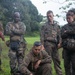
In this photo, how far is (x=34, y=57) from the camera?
24.7ft

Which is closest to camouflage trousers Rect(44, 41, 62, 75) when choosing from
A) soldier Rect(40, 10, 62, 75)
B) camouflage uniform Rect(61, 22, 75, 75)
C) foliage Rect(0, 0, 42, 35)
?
soldier Rect(40, 10, 62, 75)

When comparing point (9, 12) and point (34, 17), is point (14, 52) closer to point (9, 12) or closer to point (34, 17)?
point (9, 12)

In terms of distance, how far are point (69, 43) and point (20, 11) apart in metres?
39.1

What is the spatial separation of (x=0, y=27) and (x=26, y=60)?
9.85 feet

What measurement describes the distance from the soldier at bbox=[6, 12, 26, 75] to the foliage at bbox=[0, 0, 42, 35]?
23.1 meters

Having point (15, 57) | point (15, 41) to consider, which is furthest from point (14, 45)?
point (15, 57)

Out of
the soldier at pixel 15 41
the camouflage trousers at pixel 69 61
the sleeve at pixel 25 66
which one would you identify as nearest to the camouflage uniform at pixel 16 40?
the soldier at pixel 15 41

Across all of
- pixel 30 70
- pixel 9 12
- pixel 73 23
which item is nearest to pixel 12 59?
pixel 30 70

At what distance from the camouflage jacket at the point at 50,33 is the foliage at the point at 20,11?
23.8m

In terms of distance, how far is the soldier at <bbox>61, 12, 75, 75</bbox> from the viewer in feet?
24.2

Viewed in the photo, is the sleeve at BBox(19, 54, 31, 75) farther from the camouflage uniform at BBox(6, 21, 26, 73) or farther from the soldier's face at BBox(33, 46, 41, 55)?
the camouflage uniform at BBox(6, 21, 26, 73)

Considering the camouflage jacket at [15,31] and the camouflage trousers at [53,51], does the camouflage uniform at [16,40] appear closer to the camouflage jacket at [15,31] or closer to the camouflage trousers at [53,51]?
the camouflage jacket at [15,31]

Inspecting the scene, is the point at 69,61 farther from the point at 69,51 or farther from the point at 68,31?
the point at 68,31

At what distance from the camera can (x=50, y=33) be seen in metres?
9.01
